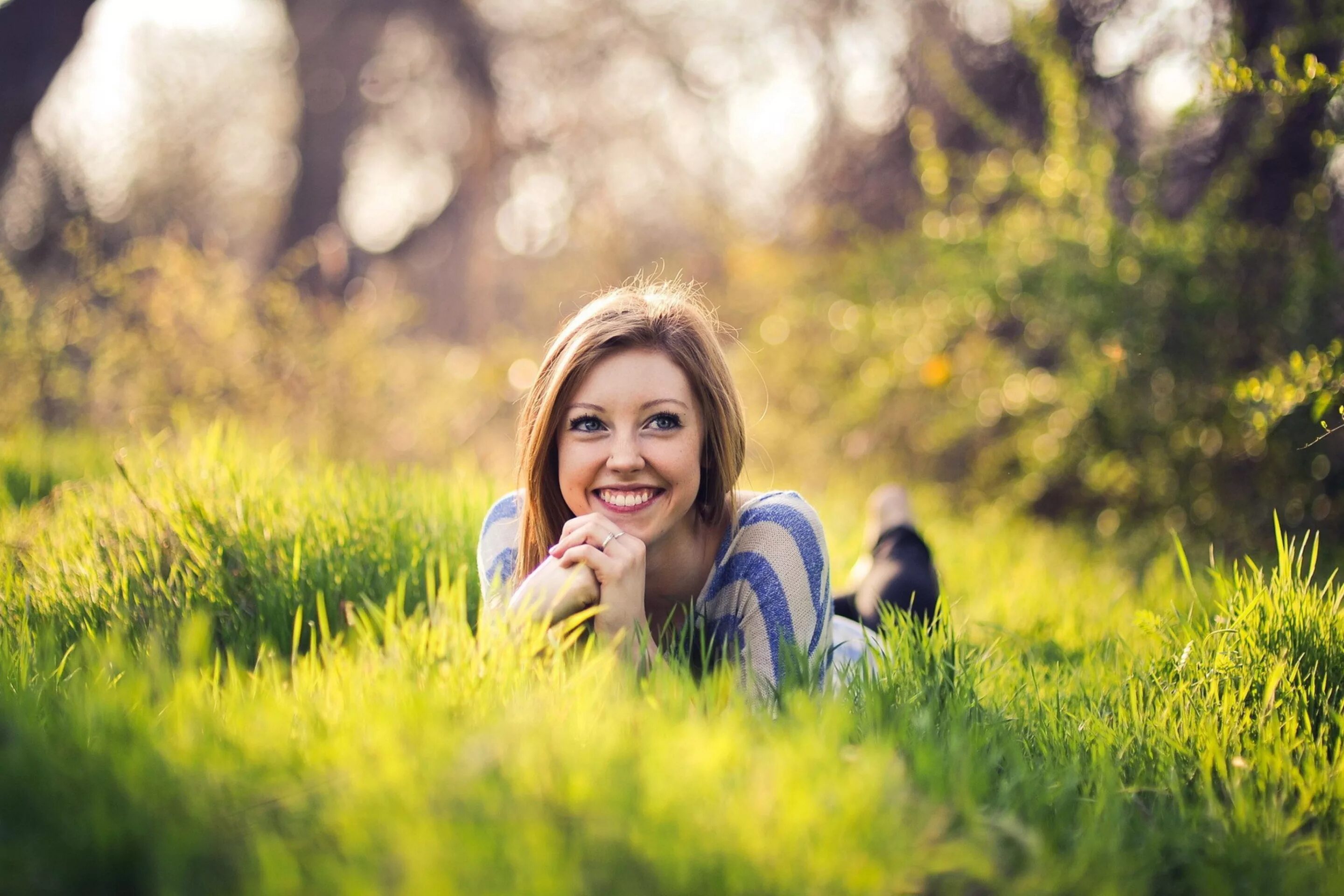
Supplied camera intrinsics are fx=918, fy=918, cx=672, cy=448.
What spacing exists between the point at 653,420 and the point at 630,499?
227 millimetres

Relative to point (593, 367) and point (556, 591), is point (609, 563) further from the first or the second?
point (593, 367)

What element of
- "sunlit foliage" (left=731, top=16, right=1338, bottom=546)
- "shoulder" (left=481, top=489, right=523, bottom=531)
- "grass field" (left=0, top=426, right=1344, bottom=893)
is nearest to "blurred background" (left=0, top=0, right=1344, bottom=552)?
"sunlit foliage" (left=731, top=16, right=1338, bottom=546)

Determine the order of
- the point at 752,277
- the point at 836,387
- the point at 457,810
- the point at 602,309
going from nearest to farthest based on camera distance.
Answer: the point at 457,810
the point at 602,309
the point at 836,387
the point at 752,277

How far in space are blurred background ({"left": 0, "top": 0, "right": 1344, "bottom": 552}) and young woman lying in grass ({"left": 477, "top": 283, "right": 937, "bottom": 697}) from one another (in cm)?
165

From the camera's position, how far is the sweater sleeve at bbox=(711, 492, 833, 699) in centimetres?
224

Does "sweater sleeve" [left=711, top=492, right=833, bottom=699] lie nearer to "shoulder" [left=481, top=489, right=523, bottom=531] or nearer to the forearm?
the forearm

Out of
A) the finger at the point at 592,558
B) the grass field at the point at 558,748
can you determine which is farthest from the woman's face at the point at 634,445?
the grass field at the point at 558,748

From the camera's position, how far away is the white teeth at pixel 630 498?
2447 millimetres

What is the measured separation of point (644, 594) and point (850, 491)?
3628 mm

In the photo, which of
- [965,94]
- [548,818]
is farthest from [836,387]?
[548,818]

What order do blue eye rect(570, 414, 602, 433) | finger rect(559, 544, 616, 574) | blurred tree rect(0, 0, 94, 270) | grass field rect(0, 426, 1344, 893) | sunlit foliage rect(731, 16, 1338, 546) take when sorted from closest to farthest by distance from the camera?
grass field rect(0, 426, 1344, 893) < finger rect(559, 544, 616, 574) < blue eye rect(570, 414, 602, 433) < sunlit foliage rect(731, 16, 1338, 546) < blurred tree rect(0, 0, 94, 270)

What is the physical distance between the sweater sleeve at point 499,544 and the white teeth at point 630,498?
14.9 inches

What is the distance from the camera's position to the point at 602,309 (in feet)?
8.67

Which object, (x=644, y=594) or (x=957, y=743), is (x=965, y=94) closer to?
(x=644, y=594)
